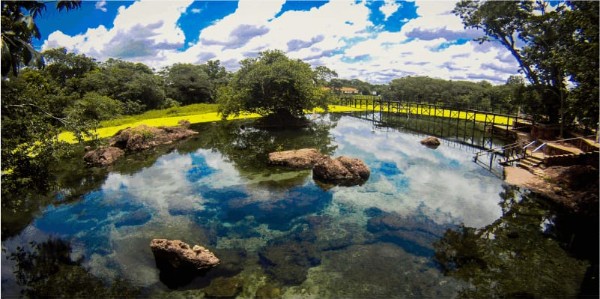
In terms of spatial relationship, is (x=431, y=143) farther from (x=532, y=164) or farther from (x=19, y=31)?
(x=19, y=31)

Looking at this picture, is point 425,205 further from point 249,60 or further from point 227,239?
point 249,60

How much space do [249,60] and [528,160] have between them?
33.8 meters

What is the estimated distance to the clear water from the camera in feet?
35.9

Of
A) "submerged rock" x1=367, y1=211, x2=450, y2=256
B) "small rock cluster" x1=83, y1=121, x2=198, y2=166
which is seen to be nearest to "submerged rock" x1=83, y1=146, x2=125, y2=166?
"small rock cluster" x1=83, y1=121, x2=198, y2=166

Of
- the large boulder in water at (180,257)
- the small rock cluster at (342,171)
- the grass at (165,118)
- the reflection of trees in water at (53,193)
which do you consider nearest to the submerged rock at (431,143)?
the small rock cluster at (342,171)

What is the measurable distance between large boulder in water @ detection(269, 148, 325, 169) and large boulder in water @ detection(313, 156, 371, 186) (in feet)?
6.74

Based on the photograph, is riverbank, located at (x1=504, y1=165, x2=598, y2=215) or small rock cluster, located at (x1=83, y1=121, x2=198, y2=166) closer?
riverbank, located at (x1=504, y1=165, x2=598, y2=215)

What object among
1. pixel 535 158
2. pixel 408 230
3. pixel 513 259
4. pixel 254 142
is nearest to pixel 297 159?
pixel 254 142

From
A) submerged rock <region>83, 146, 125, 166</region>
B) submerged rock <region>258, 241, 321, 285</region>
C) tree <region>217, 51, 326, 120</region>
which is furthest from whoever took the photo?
tree <region>217, 51, 326, 120</region>

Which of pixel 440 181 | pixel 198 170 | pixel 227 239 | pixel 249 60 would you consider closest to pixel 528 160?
pixel 440 181

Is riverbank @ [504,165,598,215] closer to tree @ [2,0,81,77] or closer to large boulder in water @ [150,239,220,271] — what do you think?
large boulder in water @ [150,239,220,271]

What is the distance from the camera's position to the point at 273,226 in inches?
583

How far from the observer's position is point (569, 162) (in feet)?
66.6

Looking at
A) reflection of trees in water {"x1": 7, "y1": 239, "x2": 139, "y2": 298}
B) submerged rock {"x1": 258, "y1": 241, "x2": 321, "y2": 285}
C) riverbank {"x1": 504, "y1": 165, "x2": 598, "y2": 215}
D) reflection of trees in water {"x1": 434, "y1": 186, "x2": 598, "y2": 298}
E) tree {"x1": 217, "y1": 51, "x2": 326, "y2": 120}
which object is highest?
tree {"x1": 217, "y1": 51, "x2": 326, "y2": 120}
